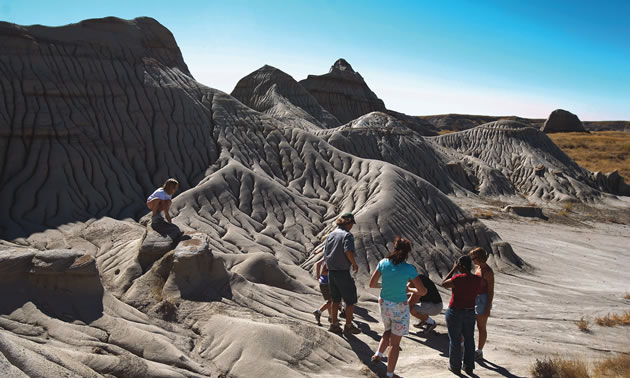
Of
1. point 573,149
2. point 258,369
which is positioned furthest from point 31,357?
point 573,149

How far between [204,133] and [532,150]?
123 ft

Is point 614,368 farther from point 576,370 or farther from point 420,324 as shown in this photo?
point 420,324

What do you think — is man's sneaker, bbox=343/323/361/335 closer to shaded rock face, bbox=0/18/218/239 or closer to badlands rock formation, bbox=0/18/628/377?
badlands rock formation, bbox=0/18/628/377

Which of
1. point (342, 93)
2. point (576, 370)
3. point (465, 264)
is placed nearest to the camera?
point (576, 370)

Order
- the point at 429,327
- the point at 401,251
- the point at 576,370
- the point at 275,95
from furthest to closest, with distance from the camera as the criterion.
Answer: the point at 275,95 < the point at 429,327 < the point at 576,370 < the point at 401,251

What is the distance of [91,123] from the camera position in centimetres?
1941

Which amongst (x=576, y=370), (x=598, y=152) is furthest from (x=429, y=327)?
(x=598, y=152)

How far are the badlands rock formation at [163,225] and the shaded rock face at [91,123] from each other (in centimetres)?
7

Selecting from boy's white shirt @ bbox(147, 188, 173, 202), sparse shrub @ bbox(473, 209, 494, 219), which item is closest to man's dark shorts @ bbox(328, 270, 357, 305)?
boy's white shirt @ bbox(147, 188, 173, 202)

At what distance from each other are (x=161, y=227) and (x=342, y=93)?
53331 mm

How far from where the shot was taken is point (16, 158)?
55.2ft

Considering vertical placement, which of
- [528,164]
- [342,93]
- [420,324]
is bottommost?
[420,324]

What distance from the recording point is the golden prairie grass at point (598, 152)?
176 ft

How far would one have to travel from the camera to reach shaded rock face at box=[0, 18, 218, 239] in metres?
16.3
